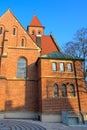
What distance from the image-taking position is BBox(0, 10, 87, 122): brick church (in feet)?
72.9

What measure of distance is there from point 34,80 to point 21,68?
A: 8.85 ft

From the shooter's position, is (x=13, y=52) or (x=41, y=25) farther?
(x=41, y=25)

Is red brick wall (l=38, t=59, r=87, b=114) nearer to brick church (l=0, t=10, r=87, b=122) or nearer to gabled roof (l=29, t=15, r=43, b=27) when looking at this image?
brick church (l=0, t=10, r=87, b=122)

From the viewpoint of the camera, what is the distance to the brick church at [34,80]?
72.9ft

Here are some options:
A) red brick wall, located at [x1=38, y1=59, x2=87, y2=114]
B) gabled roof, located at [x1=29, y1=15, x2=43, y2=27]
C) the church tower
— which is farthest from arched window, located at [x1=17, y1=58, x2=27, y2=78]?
gabled roof, located at [x1=29, y1=15, x2=43, y2=27]

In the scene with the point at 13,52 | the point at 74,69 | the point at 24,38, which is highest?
the point at 24,38

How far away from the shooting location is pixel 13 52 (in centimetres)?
2638

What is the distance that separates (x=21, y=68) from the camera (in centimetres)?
2589

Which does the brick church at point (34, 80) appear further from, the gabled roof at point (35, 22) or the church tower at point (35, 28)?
the gabled roof at point (35, 22)

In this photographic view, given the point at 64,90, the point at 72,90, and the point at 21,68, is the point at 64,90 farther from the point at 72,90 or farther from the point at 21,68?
the point at 21,68

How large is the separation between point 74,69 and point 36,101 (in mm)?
7038

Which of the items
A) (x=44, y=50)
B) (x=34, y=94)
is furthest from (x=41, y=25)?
(x=34, y=94)

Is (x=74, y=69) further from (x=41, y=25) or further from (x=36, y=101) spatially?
(x=41, y=25)

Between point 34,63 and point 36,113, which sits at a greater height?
point 34,63
